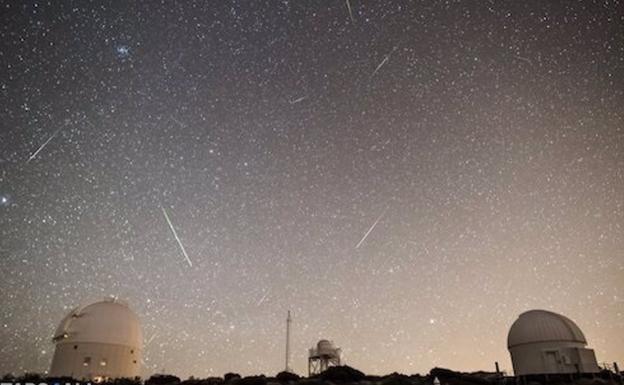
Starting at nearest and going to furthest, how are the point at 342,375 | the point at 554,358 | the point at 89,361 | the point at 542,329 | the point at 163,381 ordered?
the point at 342,375
the point at 163,381
the point at 554,358
the point at 542,329
the point at 89,361

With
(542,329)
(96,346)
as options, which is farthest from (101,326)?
(542,329)

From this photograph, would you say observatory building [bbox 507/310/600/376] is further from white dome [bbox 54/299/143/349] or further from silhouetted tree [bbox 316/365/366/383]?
white dome [bbox 54/299/143/349]

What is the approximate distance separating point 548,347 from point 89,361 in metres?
44.8

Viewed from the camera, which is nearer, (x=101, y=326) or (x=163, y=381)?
(x=163, y=381)

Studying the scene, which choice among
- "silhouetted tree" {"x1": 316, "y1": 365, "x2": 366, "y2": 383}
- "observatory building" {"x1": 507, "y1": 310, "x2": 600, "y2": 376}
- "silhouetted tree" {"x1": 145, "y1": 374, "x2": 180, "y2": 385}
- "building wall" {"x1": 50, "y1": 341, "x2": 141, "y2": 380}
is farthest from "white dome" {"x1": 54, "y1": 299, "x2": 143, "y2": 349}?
"observatory building" {"x1": 507, "y1": 310, "x2": 600, "y2": 376}

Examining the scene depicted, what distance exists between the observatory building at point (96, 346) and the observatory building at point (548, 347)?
130 ft

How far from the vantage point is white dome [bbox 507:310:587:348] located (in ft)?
135

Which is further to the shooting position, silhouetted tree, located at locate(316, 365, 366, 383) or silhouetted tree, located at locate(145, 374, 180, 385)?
silhouetted tree, located at locate(145, 374, 180, 385)

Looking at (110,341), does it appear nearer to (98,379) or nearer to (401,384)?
(98,379)

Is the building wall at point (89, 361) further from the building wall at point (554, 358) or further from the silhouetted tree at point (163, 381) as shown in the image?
the building wall at point (554, 358)

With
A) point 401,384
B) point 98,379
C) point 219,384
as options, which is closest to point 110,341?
point 98,379

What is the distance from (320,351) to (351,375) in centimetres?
2577

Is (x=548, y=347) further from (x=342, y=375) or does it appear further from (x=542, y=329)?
(x=342, y=375)

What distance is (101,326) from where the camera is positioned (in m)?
44.8
